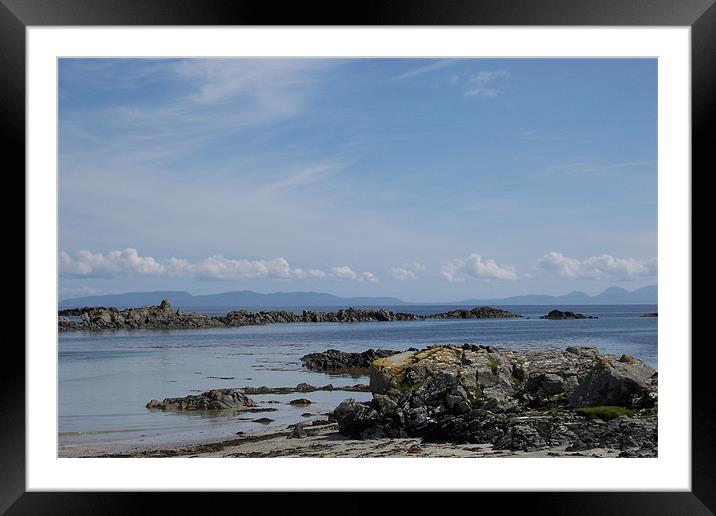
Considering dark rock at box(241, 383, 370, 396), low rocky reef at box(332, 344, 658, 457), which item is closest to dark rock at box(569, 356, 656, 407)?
low rocky reef at box(332, 344, 658, 457)

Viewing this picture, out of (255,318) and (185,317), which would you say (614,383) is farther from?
(185,317)

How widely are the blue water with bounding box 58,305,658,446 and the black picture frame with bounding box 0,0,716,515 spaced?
6904 mm

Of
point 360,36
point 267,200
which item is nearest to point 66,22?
point 360,36

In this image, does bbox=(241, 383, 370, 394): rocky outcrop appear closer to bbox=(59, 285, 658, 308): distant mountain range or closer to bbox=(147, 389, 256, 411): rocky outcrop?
bbox=(147, 389, 256, 411): rocky outcrop

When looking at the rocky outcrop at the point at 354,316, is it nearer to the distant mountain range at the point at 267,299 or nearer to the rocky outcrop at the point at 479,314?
the distant mountain range at the point at 267,299

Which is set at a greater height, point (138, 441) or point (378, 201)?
point (378, 201)

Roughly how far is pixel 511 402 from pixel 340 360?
20.5ft

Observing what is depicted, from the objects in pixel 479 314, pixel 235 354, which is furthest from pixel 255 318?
pixel 479 314

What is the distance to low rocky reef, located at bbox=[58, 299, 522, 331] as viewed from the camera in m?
14.5

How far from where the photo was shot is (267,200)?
58.6ft

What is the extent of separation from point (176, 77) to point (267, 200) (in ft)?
13.3

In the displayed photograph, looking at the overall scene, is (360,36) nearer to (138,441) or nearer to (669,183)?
(669,183)

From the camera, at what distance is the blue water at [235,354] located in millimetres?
10125

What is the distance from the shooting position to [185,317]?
15.7 m
